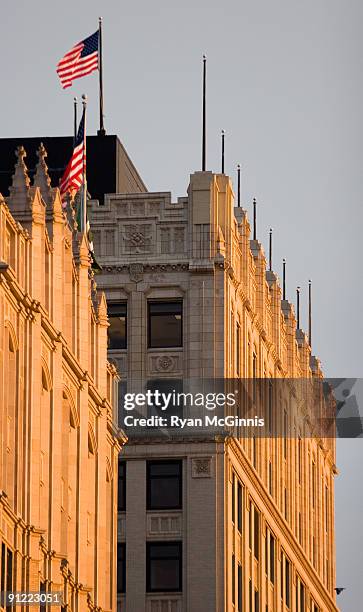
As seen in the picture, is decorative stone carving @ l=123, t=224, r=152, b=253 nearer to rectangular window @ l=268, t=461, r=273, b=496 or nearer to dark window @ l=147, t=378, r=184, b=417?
dark window @ l=147, t=378, r=184, b=417

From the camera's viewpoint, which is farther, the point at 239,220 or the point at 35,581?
the point at 239,220

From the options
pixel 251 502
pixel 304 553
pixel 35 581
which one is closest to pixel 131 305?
pixel 251 502

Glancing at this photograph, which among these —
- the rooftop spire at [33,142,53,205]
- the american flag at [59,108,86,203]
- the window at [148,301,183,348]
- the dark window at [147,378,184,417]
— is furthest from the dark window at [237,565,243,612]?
the rooftop spire at [33,142,53,205]

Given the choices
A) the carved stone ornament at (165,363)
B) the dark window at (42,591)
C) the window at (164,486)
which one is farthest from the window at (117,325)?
the dark window at (42,591)

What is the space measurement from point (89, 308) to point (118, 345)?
28547mm

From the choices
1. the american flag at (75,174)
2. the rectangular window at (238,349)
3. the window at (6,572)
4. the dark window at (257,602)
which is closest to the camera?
the window at (6,572)

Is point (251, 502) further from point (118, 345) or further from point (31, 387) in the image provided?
point (31, 387)

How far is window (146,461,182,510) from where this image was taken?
112688mm

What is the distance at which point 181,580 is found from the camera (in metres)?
111

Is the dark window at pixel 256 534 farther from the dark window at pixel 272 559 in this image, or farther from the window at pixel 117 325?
the window at pixel 117 325

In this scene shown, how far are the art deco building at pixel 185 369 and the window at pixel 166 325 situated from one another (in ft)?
0.14

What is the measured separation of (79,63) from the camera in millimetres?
100000

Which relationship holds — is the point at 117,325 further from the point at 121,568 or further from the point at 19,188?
the point at 19,188

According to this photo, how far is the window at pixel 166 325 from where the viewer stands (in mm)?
114875
